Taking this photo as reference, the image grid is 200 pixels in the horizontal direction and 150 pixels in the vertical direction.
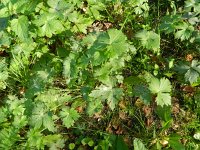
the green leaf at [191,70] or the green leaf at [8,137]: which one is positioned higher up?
the green leaf at [191,70]

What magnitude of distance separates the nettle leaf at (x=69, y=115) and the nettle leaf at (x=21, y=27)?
64cm

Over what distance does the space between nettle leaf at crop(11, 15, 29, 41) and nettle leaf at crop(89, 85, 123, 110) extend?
68cm

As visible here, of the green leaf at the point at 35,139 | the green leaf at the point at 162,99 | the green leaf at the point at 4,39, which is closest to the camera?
the green leaf at the point at 162,99

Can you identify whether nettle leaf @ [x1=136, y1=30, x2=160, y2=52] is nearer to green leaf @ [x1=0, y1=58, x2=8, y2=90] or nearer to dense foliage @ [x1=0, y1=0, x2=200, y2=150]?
dense foliage @ [x1=0, y1=0, x2=200, y2=150]

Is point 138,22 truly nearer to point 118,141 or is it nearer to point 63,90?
point 63,90

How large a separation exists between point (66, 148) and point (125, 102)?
64 cm

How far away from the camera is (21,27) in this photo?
98.3 inches

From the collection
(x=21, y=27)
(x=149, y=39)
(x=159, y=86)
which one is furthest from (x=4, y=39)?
(x=159, y=86)

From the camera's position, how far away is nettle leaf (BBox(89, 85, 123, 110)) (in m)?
2.35

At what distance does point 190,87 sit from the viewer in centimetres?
286

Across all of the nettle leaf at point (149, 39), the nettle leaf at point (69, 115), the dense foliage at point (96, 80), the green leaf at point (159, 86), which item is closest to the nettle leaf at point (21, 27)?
the dense foliage at point (96, 80)

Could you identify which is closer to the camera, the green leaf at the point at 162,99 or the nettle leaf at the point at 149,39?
the green leaf at the point at 162,99

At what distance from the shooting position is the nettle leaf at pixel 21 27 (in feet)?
8.13

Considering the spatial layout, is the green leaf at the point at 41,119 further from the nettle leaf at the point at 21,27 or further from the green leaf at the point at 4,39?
the green leaf at the point at 4,39
